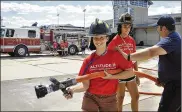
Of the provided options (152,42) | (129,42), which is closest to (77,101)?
(129,42)

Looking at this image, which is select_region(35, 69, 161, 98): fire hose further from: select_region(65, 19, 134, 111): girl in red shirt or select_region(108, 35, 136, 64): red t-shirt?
select_region(108, 35, 136, 64): red t-shirt

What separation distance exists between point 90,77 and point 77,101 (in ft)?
11.4

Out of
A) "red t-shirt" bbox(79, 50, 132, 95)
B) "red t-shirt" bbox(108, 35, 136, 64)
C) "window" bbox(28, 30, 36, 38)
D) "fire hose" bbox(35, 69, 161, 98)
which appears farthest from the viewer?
"window" bbox(28, 30, 36, 38)

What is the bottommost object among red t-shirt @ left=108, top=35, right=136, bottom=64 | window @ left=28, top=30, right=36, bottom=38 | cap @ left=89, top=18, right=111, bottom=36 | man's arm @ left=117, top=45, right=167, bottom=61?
man's arm @ left=117, top=45, right=167, bottom=61

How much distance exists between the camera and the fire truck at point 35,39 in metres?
21.0

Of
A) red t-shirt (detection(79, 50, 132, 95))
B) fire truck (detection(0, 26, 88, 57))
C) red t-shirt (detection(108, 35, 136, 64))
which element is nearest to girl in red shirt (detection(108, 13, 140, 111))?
red t-shirt (detection(108, 35, 136, 64))

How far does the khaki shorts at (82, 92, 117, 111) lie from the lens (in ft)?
9.79

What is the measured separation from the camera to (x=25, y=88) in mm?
7934

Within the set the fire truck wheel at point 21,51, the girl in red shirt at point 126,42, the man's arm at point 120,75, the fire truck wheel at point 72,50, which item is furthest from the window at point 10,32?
the man's arm at point 120,75

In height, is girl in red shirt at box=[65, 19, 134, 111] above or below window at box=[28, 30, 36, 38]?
below

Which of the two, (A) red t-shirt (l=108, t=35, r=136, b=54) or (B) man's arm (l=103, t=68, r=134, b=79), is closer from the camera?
(B) man's arm (l=103, t=68, r=134, b=79)

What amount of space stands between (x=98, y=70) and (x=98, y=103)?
352 millimetres

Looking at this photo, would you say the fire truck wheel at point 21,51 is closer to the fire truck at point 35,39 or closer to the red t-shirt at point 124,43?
the fire truck at point 35,39

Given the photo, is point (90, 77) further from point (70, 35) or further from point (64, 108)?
point (70, 35)
